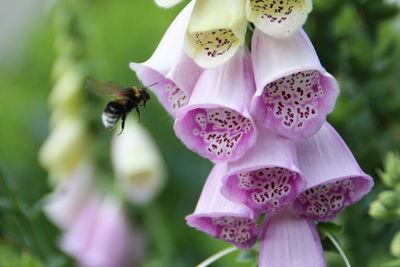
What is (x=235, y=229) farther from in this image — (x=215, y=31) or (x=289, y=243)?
(x=215, y=31)

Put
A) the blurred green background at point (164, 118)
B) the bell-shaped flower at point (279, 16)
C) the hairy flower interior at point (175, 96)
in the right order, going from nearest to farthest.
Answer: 1. the bell-shaped flower at point (279, 16)
2. the hairy flower interior at point (175, 96)
3. the blurred green background at point (164, 118)

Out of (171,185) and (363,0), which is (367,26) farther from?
(171,185)

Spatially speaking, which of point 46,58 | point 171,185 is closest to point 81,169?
point 171,185

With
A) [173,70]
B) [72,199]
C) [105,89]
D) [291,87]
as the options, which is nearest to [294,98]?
[291,87]

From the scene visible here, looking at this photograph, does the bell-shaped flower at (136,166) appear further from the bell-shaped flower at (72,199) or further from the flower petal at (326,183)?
the flower petal at (326,183)

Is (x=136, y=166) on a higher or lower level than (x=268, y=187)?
lower

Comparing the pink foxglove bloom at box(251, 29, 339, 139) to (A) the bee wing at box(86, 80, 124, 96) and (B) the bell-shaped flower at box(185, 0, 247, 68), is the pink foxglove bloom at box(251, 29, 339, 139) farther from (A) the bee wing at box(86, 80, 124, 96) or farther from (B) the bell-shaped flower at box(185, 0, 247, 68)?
(A) the bee wing at box(86, 80, 124, 96)

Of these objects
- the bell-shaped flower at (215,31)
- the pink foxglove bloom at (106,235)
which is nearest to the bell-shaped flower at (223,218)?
the bell-shaped flower at (215,31)
